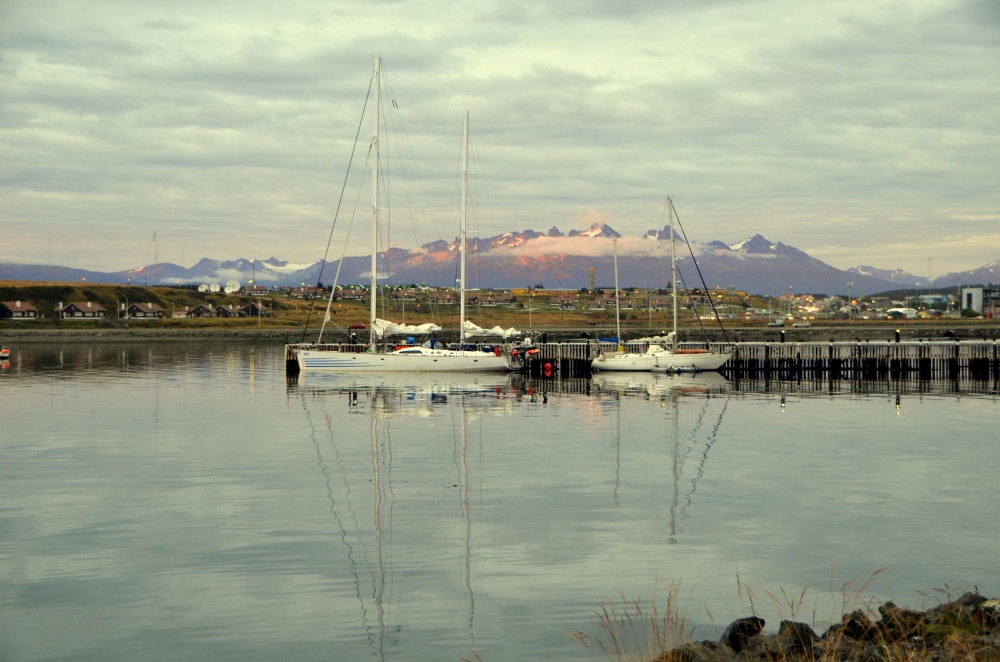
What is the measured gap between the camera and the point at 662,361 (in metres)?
94.2

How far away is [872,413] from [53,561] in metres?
45.6

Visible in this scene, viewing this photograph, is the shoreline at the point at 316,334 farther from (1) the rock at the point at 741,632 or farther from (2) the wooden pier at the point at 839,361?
(1) the rock at the point at 741,632

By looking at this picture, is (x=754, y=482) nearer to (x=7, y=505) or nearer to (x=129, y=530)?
(x=129, y=530)

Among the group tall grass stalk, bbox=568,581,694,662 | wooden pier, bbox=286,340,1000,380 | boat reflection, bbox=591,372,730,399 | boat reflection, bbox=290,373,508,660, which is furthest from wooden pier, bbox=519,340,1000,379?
tall grass stalk, bbox=568,581,694,662

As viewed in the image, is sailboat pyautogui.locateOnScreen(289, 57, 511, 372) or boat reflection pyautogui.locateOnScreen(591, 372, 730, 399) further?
sailboat pyautogui.locateOnScreen(289, 57, 511, 372)

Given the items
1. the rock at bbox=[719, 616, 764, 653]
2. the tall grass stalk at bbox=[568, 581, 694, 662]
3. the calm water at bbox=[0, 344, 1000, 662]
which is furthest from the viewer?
the calm water at bbox=[0, 344, 1000, 662]

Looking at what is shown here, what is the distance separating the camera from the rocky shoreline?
14453 millimetres

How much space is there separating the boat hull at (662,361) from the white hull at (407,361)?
12035 mm

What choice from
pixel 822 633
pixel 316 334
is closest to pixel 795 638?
pixel 822 633

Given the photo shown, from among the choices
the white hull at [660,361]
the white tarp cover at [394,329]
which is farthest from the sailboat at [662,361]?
the white tarp cover at [394,329]

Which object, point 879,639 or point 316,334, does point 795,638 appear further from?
point 316,334

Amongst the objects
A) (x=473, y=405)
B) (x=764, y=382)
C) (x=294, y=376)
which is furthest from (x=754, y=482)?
(x=294, y=376)

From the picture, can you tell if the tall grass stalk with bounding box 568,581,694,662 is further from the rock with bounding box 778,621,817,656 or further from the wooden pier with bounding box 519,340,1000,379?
the wooden pier with bounding box 519,340,1000,379

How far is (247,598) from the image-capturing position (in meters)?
19.8
